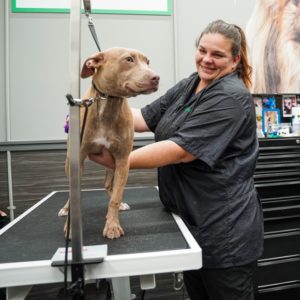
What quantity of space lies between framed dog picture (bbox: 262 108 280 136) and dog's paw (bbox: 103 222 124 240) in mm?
1577

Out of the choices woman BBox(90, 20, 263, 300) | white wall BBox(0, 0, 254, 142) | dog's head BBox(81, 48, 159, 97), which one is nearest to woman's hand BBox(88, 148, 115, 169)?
woman BBox(90, 20, 263, 300)

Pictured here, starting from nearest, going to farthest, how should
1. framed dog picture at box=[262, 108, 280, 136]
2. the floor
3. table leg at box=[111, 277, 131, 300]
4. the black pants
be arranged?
the black pants < table leg at box=[111, 277, 131, 300] < the floor < framed dog picture at box=[262, 108, 280, 136]

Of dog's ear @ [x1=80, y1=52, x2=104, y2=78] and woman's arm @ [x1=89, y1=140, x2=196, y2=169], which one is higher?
dog's ear @ [x1=80, y1=52, x2=104, y2=78]

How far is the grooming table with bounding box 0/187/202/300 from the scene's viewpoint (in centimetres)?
75

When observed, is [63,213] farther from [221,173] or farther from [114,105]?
[221,173]

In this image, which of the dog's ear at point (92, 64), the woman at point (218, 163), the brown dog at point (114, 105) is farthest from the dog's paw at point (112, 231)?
the dog's ear at point (92, 64)

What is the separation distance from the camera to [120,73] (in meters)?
0.94

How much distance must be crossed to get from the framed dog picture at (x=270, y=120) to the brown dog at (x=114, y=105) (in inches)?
56.9

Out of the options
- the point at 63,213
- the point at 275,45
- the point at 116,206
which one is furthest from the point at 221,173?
the point at 275,45

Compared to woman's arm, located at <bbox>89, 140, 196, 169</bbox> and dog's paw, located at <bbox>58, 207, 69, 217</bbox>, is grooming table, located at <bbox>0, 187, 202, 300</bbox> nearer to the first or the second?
dog's paw, located at <bbox>58, 207, 69, 217</bbox>

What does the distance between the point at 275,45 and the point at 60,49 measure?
147 cm

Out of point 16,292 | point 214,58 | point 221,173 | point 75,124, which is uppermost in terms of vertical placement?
point 214,58

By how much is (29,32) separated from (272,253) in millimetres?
1925

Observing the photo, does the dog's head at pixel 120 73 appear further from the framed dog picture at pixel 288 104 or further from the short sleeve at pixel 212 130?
the framed dog picture at pixel 288 104
